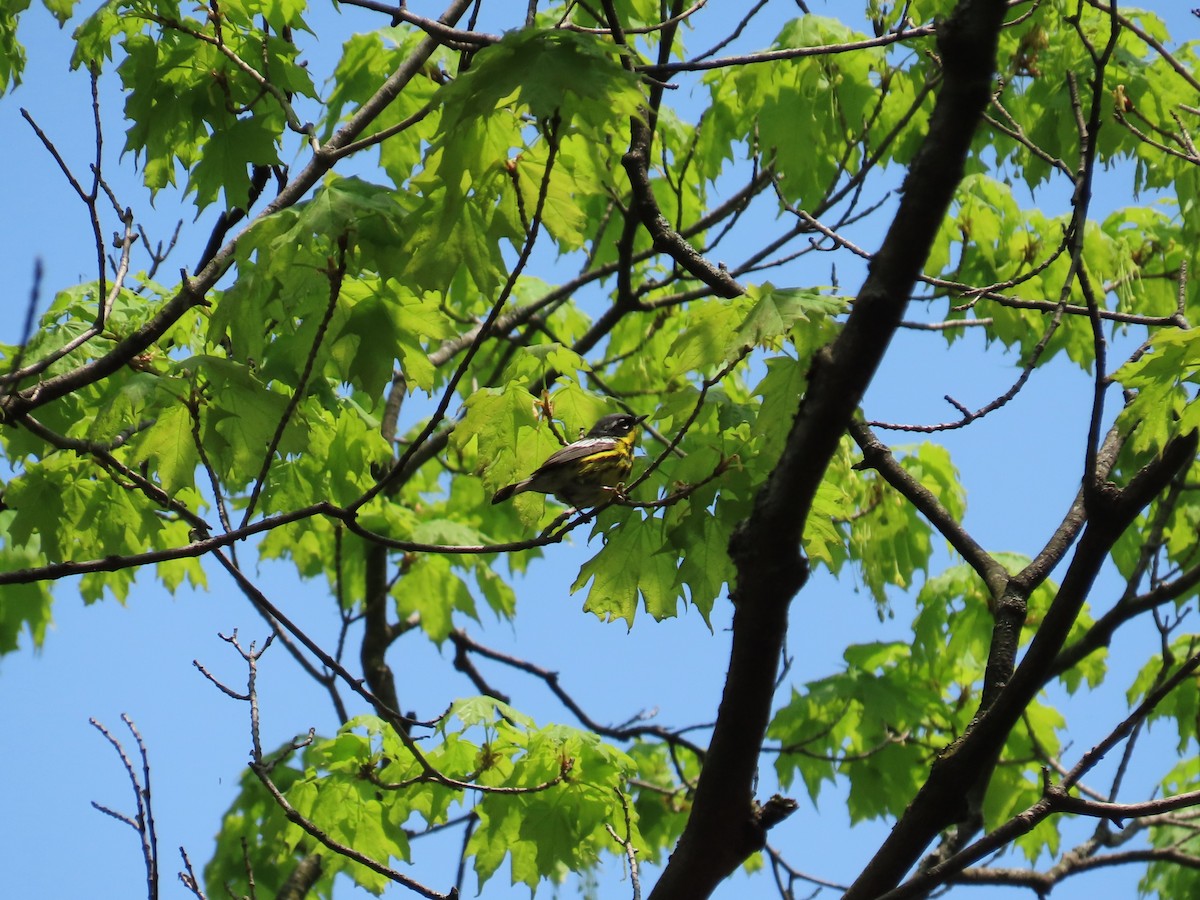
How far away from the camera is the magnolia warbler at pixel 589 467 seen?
12.5ft

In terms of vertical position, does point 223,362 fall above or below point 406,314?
below

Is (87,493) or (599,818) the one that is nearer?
(87,493)

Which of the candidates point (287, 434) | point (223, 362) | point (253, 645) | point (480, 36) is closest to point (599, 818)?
point (253, 645)

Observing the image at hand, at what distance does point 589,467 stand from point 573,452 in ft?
0.67

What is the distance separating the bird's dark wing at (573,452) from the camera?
12.4 feet

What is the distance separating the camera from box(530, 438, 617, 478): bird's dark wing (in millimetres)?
3779

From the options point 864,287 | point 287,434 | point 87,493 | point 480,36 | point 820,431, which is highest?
point 480,36

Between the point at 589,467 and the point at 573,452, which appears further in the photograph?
the point at 589,467

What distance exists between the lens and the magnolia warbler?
12.5 feet

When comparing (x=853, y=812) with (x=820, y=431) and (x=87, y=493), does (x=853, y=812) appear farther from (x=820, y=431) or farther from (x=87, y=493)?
(x=820, y=431)

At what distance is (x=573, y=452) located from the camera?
3811mm

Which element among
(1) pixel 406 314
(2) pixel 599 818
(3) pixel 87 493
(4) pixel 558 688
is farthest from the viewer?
(4) pixel 558 688

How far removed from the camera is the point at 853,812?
22.5 ft

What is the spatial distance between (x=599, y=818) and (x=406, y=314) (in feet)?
7.90
